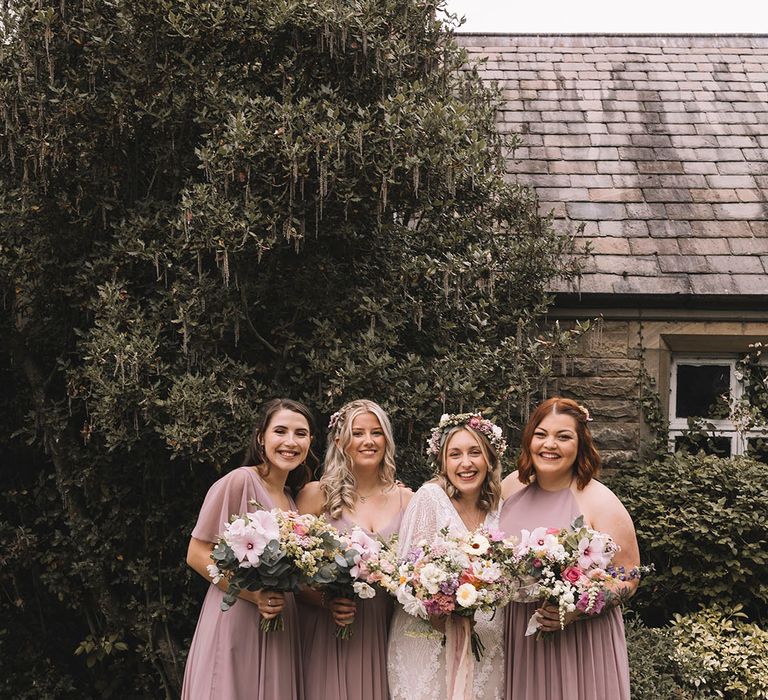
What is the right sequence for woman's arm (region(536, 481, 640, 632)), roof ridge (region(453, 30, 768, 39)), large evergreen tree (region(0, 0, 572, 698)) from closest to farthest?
woman's arm (region(536, 481, 640, 632))
large evergreen tree (region(0, 0, 572, 698))
roof ridge (region(453, 30, 768, 39))

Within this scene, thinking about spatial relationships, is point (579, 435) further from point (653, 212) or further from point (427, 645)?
point (653, 212)

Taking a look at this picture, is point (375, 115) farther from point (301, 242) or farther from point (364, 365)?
point (364, 365)

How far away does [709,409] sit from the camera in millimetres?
8469

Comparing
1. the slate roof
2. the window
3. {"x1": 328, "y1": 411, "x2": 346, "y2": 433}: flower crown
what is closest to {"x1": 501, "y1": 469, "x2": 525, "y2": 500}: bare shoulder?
{"x1": 328, "y1": 411, "x2": 346, "y2": 433}: flower crown

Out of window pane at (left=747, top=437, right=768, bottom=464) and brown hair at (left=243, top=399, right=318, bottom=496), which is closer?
brown hair at (left=243, top=399, right=318, bottom=496)

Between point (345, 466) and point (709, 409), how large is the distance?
478 centimetres

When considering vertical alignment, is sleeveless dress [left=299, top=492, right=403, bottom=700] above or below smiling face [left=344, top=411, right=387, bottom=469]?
below

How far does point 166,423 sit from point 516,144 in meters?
4.06

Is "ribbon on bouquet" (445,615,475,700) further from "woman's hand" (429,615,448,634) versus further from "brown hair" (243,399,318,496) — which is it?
"brown hair" (243,399,318,496)

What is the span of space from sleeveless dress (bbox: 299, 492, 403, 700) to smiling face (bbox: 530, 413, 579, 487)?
3.02ft

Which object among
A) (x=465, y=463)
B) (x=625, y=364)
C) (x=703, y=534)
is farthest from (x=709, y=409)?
(x=465, y=463)

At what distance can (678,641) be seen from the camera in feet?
22.6

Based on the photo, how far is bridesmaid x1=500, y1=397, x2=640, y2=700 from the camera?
14.5 ft

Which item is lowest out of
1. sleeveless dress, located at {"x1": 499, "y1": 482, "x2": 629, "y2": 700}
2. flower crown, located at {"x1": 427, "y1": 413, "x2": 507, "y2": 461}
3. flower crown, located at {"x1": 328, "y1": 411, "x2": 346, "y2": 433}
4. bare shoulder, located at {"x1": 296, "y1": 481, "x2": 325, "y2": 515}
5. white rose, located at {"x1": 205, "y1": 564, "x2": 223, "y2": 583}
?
sleeveless dress, located at {"x1": 499, "y1": 482, "x2": 629, "y2": 700}
